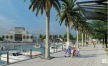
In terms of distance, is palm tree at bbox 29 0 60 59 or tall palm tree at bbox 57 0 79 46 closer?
palm tree at bbox 29 0 60 59

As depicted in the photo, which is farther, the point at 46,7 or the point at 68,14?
the point at 68,14

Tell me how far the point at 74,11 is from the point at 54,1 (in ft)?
73.5

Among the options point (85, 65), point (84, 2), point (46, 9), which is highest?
point (46, 9)

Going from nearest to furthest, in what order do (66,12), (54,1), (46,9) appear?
(46,9)
(54,1)
(66,12)

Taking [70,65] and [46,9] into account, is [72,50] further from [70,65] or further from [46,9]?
[70,65]

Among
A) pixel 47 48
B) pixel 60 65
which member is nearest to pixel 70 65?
pixel 60 65

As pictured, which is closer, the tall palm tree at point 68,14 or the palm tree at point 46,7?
the palm tree at point 46,7

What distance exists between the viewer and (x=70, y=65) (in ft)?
71.0

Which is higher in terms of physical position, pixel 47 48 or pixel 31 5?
pixel 31 5

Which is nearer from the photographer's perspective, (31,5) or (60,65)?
(60,65)

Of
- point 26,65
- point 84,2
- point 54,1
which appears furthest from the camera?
point 54,1

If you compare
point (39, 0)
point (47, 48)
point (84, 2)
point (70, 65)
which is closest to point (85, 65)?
point (70, 65)

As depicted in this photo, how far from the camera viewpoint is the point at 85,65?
21734 mm

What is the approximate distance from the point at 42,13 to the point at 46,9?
1931 mm
